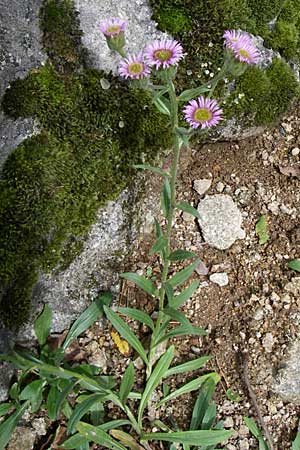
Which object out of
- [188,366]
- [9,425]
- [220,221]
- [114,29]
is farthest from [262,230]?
[9,425]

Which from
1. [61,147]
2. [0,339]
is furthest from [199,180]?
[0,339]

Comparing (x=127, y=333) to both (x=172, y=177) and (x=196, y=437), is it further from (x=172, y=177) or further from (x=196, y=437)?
(x=172, y=177)

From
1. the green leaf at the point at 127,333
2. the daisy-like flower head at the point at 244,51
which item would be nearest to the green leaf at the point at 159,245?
the green leaf at the point at 127,333

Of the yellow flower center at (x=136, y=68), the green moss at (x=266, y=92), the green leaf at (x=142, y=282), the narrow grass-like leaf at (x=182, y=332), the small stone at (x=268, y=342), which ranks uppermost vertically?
the green moss at (x=266, y=92)

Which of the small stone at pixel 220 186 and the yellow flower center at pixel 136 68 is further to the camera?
the small stone at pixel 220 186

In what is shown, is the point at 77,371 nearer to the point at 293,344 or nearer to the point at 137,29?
the point at 293,344

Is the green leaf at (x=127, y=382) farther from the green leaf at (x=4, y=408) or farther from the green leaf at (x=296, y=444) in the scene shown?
the green leaf at (x=296, y=444)

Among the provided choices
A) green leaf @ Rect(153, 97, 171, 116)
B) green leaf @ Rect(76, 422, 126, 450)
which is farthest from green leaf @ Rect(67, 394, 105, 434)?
green leaf @ Rect(153, 97, 171, 116)
